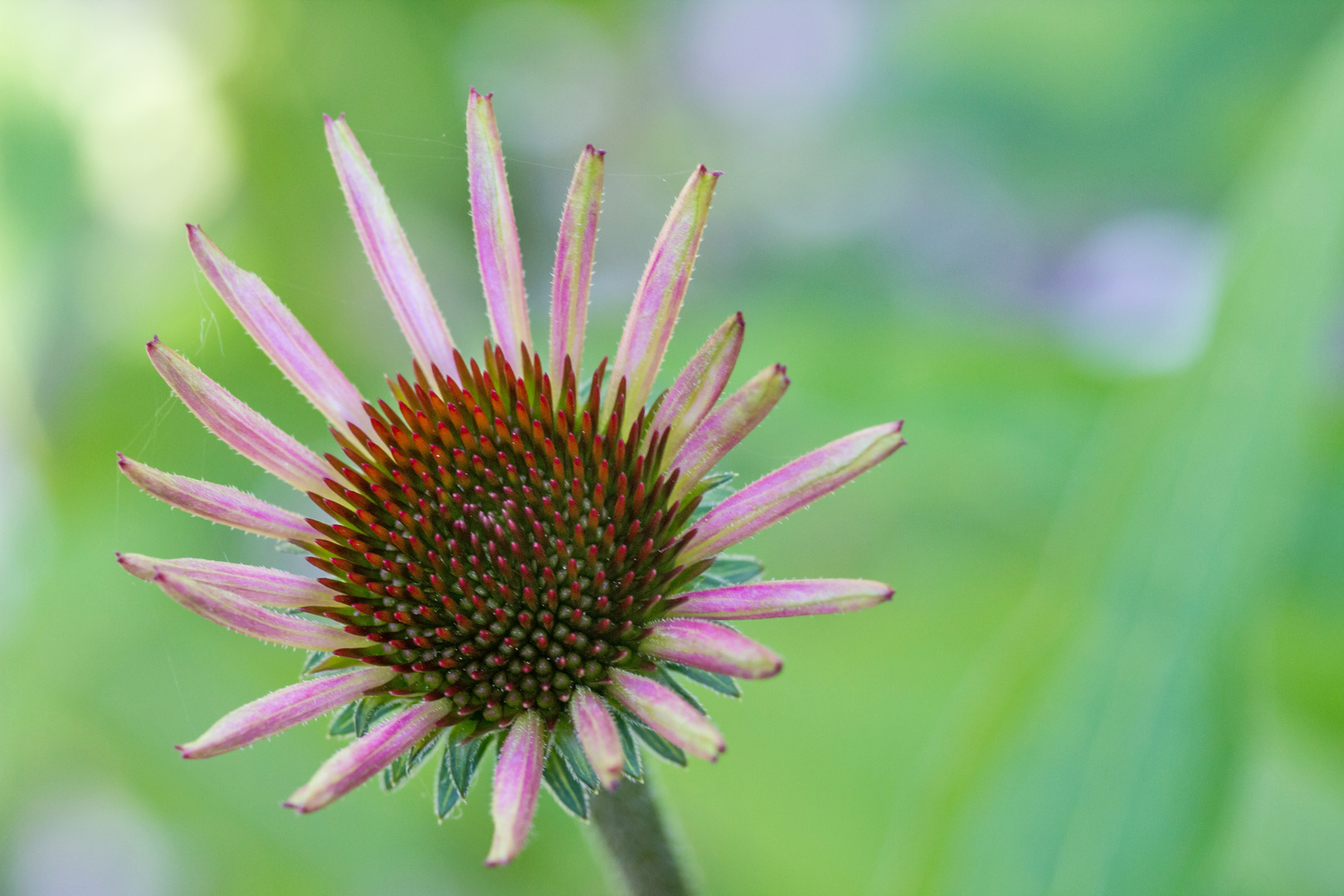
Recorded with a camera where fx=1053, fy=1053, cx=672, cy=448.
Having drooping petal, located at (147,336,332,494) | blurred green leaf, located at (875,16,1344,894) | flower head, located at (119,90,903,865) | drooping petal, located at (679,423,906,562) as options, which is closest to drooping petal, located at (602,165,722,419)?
flower head, located at (119,90,903,865)

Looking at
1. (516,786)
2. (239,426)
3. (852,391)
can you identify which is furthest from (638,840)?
(852,391)

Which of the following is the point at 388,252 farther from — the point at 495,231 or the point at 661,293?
the point at 661,293

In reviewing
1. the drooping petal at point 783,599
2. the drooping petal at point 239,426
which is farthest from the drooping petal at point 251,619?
the drooping petal at point 783,599

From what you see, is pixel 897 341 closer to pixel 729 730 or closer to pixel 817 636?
pixel 817 636

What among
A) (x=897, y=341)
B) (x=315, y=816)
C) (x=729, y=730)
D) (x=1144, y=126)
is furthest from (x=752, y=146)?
(x=315, y=816)

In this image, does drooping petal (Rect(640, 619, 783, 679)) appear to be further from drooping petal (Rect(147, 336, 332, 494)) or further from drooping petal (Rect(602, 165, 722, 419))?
drooping petal (Rect(147, 336, 332, 494))

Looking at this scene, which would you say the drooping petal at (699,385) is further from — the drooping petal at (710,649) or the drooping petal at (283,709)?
the drooping petal at (283,709)

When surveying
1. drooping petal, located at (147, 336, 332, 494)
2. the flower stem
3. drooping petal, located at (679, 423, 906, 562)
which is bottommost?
the flower stem
